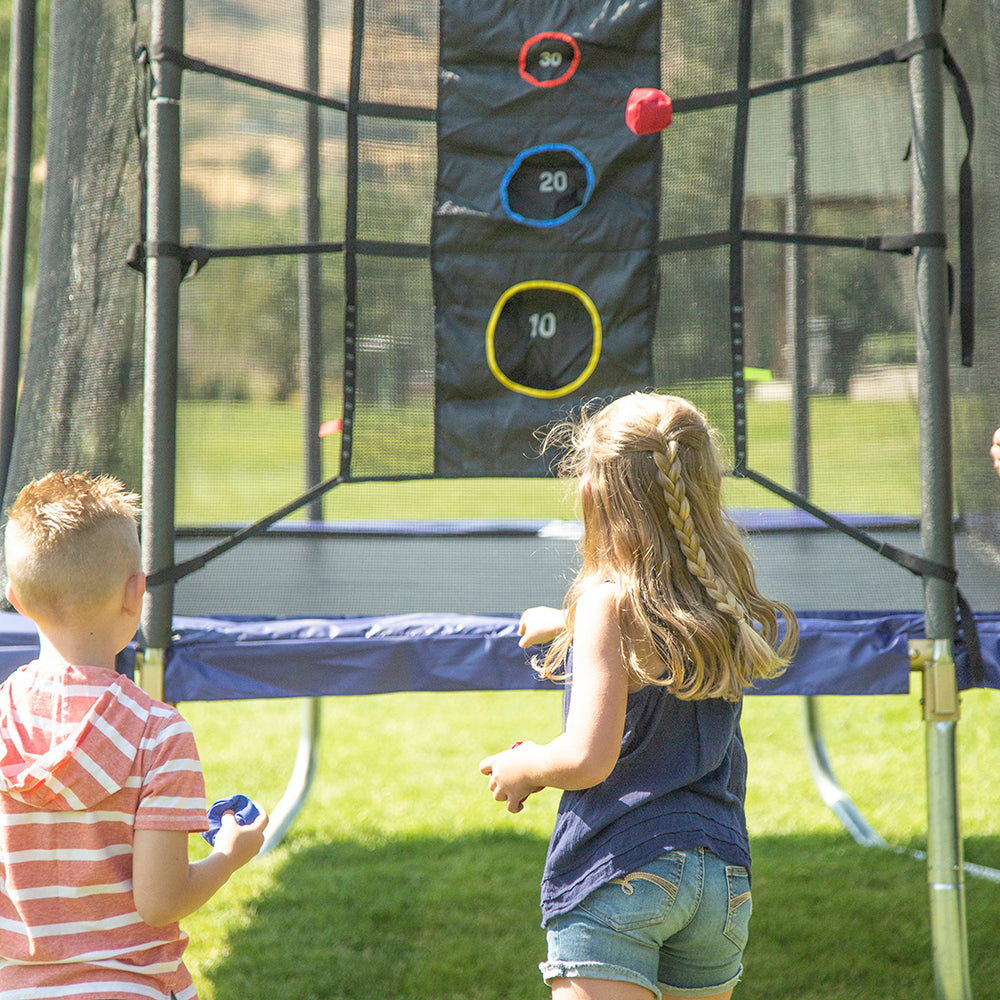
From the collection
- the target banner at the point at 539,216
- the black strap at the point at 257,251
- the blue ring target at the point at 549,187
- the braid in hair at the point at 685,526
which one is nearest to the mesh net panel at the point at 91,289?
the black strap at the point at 257,251

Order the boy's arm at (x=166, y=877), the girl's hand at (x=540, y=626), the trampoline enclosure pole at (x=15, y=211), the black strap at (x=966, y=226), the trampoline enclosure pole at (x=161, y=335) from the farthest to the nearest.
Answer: the trampoline enclosure pole at (x=15, y=211) < the black strap at (x=966, y=226) < the trampoline enclosure pole at (x=161, y=335) < the girl's hand at (x=540, y=626) < the boy's arm at (x=166, y=877)

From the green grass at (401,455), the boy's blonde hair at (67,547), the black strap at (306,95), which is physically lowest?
the boy's blonde hair at (67,547)

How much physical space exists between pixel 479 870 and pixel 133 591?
2036 mm

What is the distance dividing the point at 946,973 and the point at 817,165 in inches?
58.4

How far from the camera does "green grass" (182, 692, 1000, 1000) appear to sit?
2412mm

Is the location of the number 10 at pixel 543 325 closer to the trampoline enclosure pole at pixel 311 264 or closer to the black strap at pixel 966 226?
the trampoline enclosure pole at pixel 311 264

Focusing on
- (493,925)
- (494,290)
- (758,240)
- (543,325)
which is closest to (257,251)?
(494,290)

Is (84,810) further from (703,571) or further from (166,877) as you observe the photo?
(703,571)

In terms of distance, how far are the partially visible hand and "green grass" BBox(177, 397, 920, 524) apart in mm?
1012


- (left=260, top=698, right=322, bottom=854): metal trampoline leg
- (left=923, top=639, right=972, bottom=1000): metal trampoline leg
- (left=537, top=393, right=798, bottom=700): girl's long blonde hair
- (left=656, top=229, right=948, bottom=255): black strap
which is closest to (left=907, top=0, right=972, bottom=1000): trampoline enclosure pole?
(left=923, top=639, right=972, bottom=1000): metal trampoline leg

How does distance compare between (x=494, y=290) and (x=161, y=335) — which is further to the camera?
(x=494, y=290)

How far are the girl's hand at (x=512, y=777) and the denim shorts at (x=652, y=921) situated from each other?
0.13m

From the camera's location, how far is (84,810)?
1.12 metres

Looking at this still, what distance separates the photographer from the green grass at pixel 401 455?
2.19 metres
